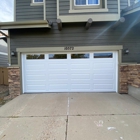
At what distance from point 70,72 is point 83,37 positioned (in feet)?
6.29

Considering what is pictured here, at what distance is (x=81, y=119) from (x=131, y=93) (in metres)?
3.43

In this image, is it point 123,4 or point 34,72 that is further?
point 34,72

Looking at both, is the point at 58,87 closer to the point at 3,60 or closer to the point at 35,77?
the point at 35,77

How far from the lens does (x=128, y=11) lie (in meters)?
5.12

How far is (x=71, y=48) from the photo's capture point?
5773 millimetres

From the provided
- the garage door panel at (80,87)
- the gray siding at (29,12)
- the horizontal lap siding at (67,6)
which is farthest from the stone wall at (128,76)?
the gray siding at (29,12)

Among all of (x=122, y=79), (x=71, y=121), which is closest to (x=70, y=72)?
(x=122, y=79)

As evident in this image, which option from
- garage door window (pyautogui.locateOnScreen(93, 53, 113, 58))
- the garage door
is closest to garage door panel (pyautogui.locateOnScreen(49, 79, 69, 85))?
the garage door

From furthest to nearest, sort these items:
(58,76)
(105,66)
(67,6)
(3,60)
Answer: (3,60)
(58,76)
(105,66)
(67,6)

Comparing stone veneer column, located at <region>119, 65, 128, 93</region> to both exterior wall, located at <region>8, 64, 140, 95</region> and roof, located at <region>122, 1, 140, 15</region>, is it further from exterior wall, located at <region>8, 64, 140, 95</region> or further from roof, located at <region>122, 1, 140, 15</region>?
roof, located at <region>122, 1, 140, 15</region>

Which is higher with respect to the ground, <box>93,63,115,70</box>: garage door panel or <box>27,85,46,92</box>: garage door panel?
<box>93,63,115,70</box>: garage door panel

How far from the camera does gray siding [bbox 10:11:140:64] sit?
5715 mm

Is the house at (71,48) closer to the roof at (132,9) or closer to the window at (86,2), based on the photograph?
the window at (86,2)

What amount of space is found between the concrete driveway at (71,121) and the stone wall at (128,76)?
4.26ft
